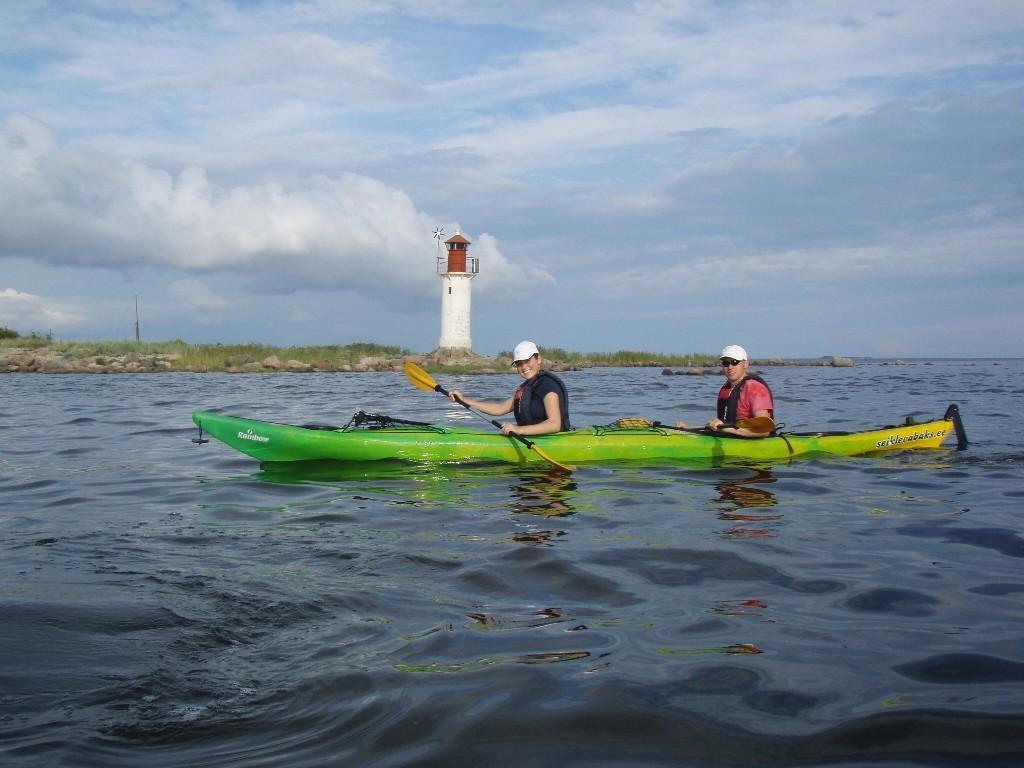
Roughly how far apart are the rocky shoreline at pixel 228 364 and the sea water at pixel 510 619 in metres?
27.5

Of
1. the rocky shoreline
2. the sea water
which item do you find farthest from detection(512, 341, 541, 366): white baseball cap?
the rocky shoreline

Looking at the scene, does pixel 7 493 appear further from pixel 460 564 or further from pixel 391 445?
pixel 460 564

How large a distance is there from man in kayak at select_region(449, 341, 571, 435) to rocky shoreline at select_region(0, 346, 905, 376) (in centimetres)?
2733

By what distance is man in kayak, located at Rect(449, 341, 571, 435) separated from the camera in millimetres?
8844

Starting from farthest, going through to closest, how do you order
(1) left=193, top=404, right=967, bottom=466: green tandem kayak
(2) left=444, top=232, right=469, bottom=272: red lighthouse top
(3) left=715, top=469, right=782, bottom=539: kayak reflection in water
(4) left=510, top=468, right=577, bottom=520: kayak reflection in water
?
1. (2) left=444, top=232, right=469, bottom=272: red lighthouse top
2. (1) left=193, top=404, right=967, bottom=466: green tandem kayak
3. (4) left=510, top=468, right=577, bottom=520: kayak reflection in water
4. (3) left=715, top=469, right=782, bottom=539: kayak reflection in water

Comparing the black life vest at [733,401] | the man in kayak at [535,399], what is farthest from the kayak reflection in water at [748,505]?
the man in kayak at [535,399]

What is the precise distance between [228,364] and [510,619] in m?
34.1

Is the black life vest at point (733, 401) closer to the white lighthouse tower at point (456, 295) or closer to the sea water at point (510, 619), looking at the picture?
the sea water at point (510, 619)

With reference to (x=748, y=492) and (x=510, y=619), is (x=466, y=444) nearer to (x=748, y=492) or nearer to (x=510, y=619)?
(x=748, y=492)

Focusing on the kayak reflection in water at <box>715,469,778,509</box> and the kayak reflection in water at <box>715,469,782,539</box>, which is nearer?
the kayak reflection in water at <box>715,469,782,539</box>

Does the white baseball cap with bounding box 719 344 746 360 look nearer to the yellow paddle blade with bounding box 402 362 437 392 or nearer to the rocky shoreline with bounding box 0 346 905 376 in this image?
the yellow paddle blade with bounding box 402 362 437 392

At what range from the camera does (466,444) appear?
8828mm

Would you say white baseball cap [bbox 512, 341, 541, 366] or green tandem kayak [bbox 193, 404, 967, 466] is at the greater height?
white baseball cap [bbox 512, 341, 541, 366]

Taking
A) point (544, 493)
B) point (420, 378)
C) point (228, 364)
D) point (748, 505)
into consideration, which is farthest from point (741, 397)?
point (228, 364)
